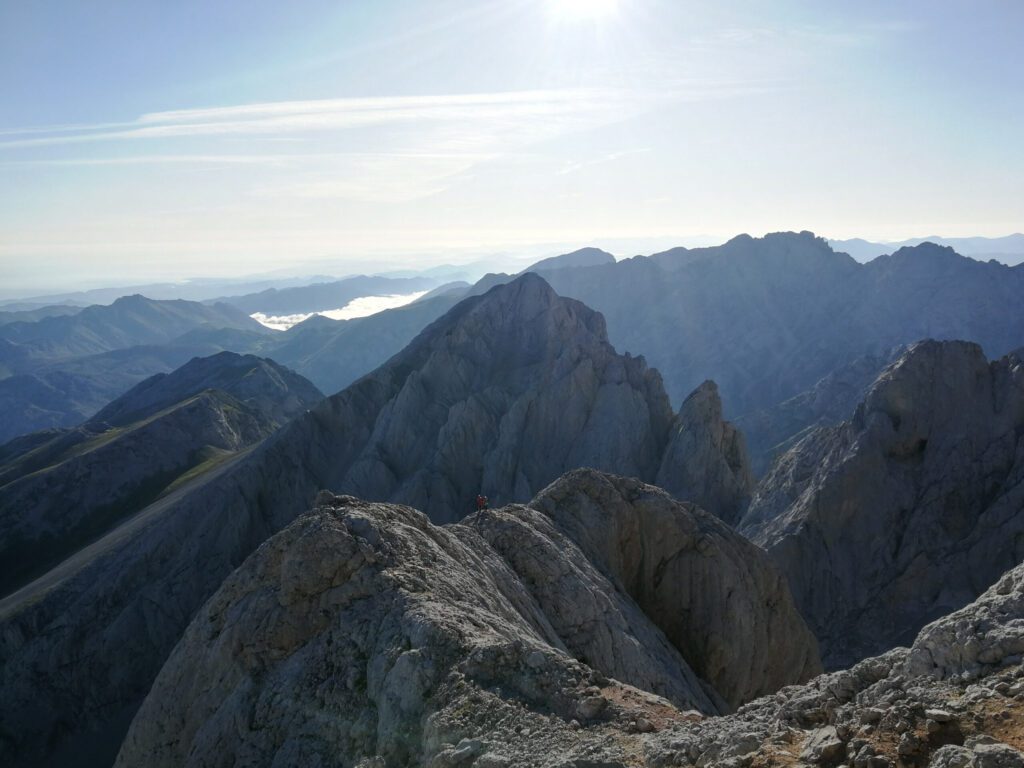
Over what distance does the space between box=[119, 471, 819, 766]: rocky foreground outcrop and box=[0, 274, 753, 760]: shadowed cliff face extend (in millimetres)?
40987

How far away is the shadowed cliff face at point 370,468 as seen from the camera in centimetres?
6400

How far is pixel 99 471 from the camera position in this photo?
4181 inches

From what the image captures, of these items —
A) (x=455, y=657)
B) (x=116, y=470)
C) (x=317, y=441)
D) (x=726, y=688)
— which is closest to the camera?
(x=455, y=657)

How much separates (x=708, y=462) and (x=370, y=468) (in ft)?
107

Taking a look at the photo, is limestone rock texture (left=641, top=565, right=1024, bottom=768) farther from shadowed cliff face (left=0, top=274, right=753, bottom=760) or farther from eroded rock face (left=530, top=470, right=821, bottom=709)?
shadowed cliff face (left=0, top=274, right=753, bottom=760)

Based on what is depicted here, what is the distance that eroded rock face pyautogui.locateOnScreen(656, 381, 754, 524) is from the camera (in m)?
64.7

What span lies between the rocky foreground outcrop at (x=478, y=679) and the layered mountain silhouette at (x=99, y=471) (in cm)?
8837

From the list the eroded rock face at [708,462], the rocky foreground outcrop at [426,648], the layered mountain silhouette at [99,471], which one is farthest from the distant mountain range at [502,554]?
the layered mountain silhouette at [99,471]

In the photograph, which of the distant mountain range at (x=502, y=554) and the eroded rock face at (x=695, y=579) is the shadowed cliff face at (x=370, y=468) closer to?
the distant mountain range at (x=502, y=554)

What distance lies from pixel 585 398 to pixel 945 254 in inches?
6283

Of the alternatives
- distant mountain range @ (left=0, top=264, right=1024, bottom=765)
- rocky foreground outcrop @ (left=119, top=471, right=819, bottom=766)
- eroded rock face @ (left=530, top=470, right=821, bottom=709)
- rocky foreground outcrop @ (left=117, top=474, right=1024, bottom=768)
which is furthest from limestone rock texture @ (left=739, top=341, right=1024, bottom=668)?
rocky foreground outcrop @ (left=117, top=474, right=1024, bottom=768)

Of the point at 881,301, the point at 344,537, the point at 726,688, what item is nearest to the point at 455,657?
the point at 344,537

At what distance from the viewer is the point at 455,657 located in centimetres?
1438

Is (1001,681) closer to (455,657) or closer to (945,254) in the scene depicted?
(455,657)
